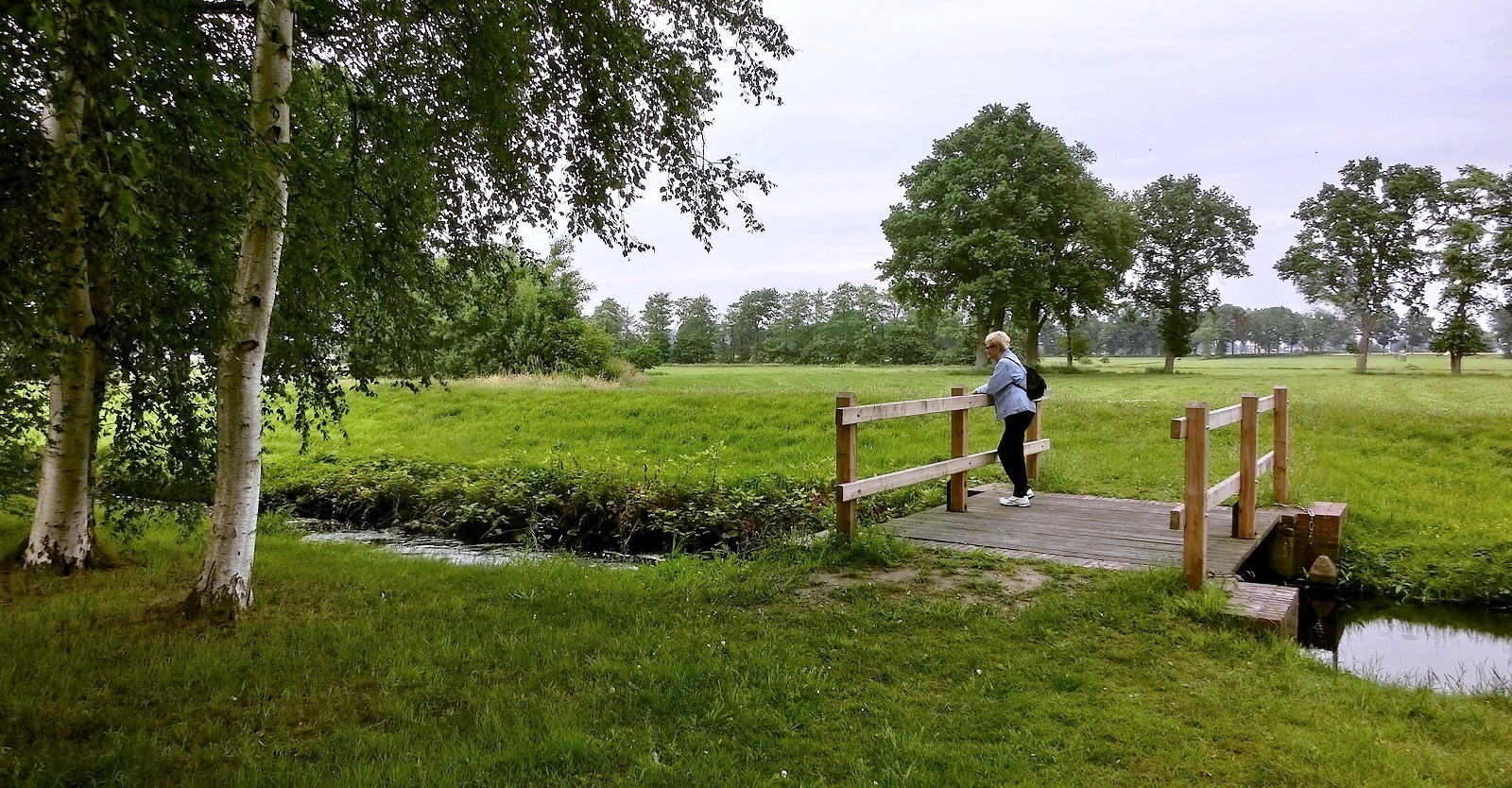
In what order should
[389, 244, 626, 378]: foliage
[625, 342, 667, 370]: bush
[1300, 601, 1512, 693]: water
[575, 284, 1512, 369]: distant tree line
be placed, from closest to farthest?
[1300, 601, 1512, 693]: water, [389, 244, 626, 378]: foliage, [625, 342, 667, 370]: bush, [575, 284, 1512, 369]: distant tree line

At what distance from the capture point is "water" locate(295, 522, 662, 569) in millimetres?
9641

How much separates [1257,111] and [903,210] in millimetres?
17395

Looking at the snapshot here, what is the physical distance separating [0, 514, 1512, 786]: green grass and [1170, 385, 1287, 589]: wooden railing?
1.33ft

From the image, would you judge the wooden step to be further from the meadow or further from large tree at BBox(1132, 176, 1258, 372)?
large tree at BBox(1132, 176, 1258, 372)

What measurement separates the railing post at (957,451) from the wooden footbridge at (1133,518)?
0.01 meters

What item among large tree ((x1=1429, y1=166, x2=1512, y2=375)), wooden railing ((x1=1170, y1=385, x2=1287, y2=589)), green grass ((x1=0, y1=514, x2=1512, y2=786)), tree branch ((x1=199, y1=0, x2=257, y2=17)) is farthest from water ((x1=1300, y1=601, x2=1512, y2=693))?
large tree ((x1=1429, y1=166, x2=1512, y2=375))

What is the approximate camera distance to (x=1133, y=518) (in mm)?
9430

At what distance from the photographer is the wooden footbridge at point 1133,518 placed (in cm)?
630

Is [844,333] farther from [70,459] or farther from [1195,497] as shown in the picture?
[70,459]

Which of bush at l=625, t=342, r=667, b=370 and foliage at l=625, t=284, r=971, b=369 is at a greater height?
foliage at l=625, t=284, r=971, b=369

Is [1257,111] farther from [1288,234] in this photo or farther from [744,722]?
[744,722]

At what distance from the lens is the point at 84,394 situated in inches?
242

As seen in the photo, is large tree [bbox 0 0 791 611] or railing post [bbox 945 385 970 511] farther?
railing post [bbox 945 385 970 511]

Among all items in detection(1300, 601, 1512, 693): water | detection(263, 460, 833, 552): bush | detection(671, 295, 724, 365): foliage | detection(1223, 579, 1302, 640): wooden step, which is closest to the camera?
detection(1223, 579, 1302, 640): wooden step
